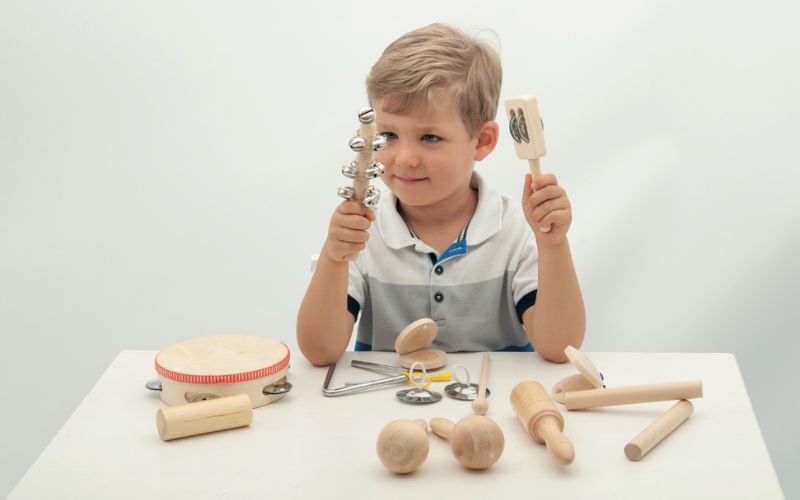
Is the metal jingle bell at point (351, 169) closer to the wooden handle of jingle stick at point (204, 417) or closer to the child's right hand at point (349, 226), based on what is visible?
the child's right hand at point (349, 226)

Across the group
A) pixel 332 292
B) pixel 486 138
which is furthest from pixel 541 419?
pixel 486 138

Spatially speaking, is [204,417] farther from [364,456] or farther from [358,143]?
[358,143]

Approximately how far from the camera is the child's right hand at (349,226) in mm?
1333

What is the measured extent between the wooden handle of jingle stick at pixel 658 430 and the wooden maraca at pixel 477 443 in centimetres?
15

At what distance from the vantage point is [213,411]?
46.1 inches

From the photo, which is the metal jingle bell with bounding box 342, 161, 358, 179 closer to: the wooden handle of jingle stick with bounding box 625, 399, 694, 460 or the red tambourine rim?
the red tambourine rim

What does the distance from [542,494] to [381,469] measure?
0.58ft

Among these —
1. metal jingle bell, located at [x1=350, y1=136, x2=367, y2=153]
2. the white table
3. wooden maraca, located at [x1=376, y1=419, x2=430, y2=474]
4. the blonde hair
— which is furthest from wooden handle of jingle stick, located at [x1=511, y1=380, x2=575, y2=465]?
the blonde hair

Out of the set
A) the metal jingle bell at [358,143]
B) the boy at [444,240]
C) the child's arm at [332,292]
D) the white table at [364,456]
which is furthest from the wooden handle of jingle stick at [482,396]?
the metal jingle bell at [358,143]

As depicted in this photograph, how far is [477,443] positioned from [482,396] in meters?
0.21

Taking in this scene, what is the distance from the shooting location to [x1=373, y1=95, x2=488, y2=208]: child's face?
1479mm

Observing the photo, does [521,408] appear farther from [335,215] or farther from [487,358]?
[335,215]

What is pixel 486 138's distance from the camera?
1.59 m

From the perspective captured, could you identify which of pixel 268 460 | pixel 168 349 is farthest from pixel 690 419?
pixel 168 349
